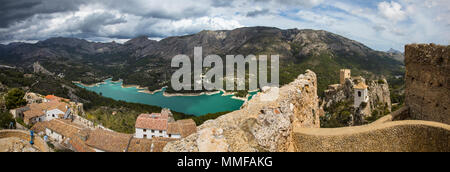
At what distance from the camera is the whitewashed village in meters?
18.1

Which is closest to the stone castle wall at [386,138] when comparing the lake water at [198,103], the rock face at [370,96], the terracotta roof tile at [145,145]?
the terracotta roof tile at [145,145]

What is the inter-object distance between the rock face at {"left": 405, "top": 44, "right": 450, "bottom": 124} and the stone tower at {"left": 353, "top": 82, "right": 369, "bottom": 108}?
22.8 metres

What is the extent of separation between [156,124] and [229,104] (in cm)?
A: 6043

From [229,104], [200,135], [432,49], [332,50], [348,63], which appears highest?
[332,50]

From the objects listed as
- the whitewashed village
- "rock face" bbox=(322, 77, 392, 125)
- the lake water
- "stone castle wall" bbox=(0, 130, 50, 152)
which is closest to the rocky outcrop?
"rock face" bbox=(322, 77, 392, 125)

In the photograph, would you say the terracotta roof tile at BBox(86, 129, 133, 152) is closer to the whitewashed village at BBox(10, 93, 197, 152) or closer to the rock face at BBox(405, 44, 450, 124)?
the whitewashed village at BBox(10, 93, 197, 152)

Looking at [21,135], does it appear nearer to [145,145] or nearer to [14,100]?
[145,145]

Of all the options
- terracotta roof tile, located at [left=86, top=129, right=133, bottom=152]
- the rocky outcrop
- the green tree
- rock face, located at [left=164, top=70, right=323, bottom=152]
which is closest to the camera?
rock face, located at [left=164, top=70, right=323, bottom=152]

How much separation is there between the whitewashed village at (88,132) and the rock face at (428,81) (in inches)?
456

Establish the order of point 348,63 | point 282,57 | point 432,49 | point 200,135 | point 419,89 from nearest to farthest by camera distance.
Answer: point 200,135 < point 432,49 < point 419,89 < point 348,63 < point 282,57

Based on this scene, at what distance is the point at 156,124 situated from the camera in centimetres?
2745
